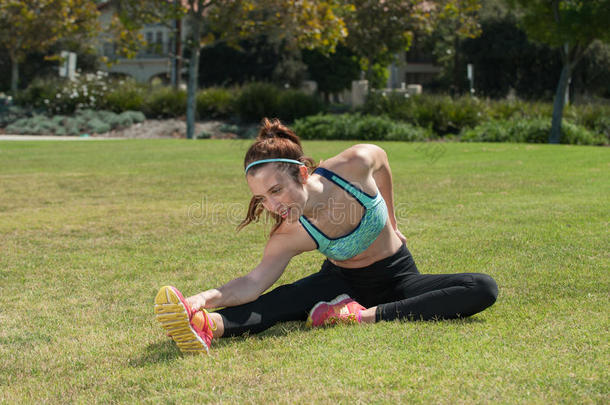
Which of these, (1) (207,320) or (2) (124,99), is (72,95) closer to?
(2) (124,99)

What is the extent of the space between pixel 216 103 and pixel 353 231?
24.2 metres

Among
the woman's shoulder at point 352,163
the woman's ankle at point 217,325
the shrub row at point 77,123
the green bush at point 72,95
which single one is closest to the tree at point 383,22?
the shrub row at point 77,123

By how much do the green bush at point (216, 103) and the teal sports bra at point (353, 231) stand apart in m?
23.7

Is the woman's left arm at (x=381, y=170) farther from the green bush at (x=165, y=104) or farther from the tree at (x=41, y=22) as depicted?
the green bush at (x=165, y=104)

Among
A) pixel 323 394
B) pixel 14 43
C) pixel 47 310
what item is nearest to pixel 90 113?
pixel 14 43

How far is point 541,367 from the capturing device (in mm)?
2930

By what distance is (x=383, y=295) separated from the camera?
4062 mm

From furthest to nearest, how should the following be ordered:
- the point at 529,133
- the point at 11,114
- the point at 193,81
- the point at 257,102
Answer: the point at 11,114 < the point at 257,102 < the point at 193,81 < the point at 529,133

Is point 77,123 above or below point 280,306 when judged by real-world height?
above

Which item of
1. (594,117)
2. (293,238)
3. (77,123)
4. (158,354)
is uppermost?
(594,117)

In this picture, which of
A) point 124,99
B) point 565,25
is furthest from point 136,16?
point 565,25

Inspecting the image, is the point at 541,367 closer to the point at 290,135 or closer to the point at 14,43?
the point at 290,135

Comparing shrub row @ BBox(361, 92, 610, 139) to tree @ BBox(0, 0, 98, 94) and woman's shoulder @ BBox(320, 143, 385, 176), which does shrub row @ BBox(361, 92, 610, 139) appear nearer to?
tree @ BBox(0, 0, 98, 94)

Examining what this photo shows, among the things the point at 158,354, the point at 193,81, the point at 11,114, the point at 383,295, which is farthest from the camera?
the point at 11,114
